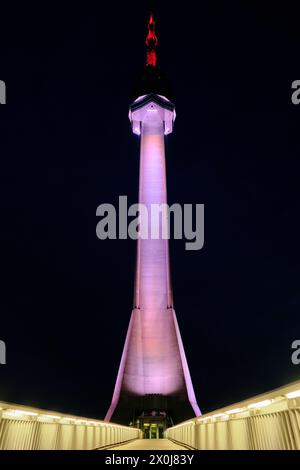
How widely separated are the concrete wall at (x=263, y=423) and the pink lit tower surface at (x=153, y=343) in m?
23.9

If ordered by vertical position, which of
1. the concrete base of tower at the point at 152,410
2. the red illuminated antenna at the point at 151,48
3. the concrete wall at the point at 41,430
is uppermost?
the red illuminated antenna at the point at 151,48

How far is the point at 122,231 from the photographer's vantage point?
4606 cm

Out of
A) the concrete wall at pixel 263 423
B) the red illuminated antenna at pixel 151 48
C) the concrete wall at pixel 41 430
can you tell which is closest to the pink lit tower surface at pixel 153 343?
the red illuminated antenna at pixel 151 48

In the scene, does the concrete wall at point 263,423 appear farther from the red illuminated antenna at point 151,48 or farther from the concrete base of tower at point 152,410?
the red illuminated antenna at point 151,48

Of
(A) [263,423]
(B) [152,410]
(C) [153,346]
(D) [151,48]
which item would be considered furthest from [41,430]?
(D) [151,48]

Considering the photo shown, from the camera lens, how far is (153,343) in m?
33.5

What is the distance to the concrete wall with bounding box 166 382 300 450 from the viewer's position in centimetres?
420

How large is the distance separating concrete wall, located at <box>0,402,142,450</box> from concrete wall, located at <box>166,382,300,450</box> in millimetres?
2774

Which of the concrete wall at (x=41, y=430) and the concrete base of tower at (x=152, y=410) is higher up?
the concrete wall at (x=41, y=430)

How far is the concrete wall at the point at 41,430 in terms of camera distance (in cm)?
478

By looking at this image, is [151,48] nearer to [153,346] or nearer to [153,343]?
[153,343]
